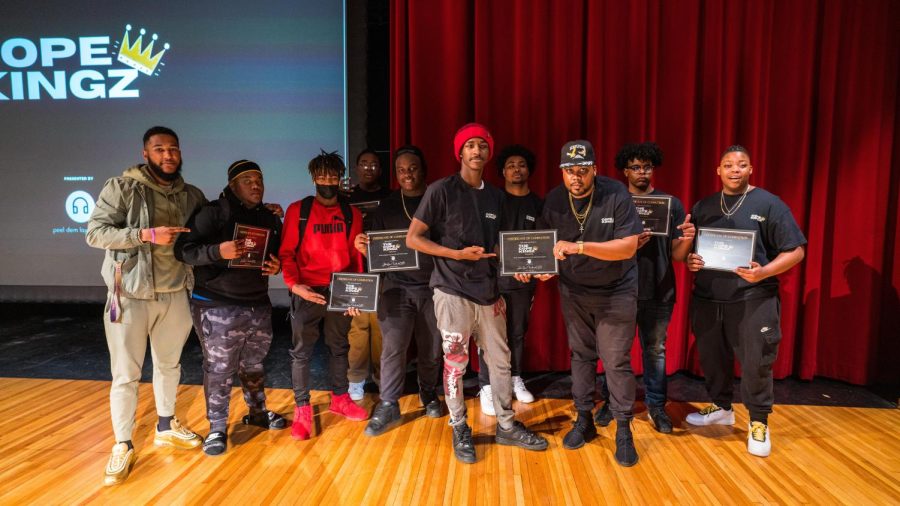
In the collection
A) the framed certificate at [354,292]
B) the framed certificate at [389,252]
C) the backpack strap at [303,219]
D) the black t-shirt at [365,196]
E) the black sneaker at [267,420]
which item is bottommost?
the black sneaker at [267,420]

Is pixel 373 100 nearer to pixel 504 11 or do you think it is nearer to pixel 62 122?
pixel 504 11

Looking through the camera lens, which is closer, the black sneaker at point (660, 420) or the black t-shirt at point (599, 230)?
the black t-shirt at point (599, 230)

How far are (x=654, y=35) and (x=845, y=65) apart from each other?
1.30 meters

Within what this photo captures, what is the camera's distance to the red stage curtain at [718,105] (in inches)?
129

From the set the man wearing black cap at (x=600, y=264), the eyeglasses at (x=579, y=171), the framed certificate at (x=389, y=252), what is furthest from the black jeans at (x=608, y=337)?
the framed certificate at (x=389, y=252)

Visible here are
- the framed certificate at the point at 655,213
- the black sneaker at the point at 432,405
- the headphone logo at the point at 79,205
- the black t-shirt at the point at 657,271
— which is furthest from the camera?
the headphone logo at the point at 79,205

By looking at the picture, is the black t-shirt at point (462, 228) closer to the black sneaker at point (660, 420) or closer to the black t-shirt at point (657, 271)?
the black t-shirt at point (657, 271)

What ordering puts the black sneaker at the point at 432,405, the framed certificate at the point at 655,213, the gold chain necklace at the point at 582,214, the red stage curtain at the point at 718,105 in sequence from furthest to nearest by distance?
1. the red stage curtain at the point at 718,105
2. the black sneaker at the point at 432,405
3. the framed certificate at the point at 655,213
4. the gold chain necklace at the point at 582,214

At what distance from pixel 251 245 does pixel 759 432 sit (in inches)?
109

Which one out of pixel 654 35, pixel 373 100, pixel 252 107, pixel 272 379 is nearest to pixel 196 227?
pixel 272 379

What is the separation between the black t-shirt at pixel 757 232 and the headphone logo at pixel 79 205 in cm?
525

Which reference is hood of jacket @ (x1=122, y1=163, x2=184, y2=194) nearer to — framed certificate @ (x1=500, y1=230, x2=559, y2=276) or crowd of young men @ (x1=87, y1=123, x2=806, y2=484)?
crowd of young men @ (x1=87, y1=123, x2=806, y2=484)

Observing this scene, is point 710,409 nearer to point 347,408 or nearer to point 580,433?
point 580,433

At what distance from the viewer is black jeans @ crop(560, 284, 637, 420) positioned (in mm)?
2340
